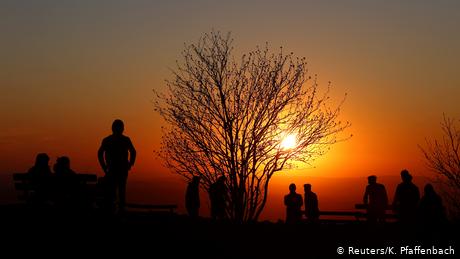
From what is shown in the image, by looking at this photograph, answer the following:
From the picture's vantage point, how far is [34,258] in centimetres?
1059

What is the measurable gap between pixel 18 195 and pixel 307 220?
9.14 meters

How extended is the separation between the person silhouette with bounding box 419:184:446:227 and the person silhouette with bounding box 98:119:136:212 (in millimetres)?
7945

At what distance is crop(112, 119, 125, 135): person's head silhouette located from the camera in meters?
13.2

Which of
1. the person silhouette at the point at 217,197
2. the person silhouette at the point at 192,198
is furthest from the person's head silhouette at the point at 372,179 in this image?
the person silhouette at the point at 192,198

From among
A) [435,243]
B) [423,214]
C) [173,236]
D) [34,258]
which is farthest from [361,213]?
[34,258]

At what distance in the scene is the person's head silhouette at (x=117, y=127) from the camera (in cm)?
1317

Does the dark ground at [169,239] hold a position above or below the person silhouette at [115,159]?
below

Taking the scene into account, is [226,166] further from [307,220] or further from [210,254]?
[210,254]

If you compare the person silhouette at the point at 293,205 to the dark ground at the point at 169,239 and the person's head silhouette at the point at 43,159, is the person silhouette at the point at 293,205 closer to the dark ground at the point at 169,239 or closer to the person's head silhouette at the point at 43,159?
the dark ground at the point at 169,239

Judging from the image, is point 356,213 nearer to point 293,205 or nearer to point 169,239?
point 293,205

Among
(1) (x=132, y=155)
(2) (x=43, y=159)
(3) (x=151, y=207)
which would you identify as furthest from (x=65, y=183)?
(3) (x=151, y=207)

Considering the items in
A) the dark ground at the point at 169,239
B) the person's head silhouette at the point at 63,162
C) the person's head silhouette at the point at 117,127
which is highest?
the person's head silhouette at the point at 117,127

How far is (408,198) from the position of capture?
675 inches

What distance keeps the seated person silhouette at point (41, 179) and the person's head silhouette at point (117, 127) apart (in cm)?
237
